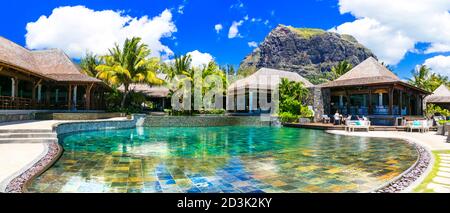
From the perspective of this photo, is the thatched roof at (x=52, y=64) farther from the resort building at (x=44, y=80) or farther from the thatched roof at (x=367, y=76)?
the thatched roof at (x=367, y=76)

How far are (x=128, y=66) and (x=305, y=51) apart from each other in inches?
3246

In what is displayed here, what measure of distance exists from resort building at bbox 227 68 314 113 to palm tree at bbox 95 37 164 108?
7.54 meters

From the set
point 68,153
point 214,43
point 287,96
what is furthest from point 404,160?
point 287,96

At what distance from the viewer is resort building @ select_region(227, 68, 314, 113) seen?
2616 centimetres

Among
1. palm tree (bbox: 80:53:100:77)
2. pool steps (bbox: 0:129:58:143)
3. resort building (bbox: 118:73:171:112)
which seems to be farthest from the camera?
resort building (bbox: 118:73:171:112)

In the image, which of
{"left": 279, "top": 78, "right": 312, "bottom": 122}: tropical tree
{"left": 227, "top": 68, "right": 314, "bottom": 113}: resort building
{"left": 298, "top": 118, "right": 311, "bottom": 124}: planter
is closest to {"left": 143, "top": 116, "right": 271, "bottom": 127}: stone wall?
{"left": 279, "top": 78, "right": 312, "bottom": 122}: tropical tree

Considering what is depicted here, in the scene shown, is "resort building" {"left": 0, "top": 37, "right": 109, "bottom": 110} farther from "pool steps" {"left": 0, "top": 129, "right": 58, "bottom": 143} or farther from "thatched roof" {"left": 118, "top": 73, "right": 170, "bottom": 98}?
"pool steps" {"left": 0, "top": 129, "right": 58, "bottom": 143}

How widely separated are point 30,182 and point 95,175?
97 cm

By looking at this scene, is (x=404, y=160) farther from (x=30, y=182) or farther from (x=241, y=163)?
(x=30, y=182)

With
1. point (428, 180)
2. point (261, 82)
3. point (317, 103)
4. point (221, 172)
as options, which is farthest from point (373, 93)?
point (221, 172)

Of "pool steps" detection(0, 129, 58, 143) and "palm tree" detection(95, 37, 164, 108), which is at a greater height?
"palm tree" detection(95, 37, 164, 108)

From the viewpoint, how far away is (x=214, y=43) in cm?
696

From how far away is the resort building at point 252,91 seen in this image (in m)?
26.2
